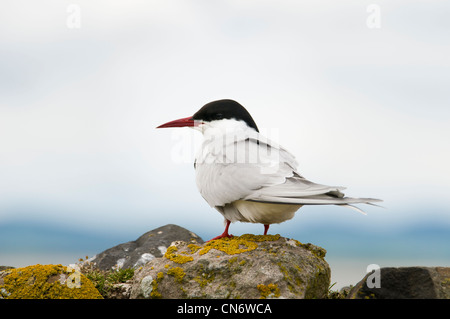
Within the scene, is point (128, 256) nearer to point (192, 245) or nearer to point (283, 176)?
point (192, 245)

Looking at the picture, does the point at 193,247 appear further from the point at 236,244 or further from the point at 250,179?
the point at 250,179

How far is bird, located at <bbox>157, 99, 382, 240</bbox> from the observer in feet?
16.4

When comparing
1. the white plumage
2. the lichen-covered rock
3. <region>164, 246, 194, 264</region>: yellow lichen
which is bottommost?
the lichen-covered rock

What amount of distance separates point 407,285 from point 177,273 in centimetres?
285

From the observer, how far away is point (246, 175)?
5.49 metres

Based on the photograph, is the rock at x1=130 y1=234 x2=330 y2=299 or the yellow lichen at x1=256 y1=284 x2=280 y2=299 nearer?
the yellow lichen at x1=256 y1=284 x2=280 y2=299

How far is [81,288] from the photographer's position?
5.78 meters

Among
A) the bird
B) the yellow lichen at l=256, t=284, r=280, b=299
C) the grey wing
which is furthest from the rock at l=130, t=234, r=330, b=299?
the grey wing

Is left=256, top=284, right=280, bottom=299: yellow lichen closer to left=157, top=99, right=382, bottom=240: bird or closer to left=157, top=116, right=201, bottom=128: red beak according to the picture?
left=157, top=99, right=382, bottom=240: bird

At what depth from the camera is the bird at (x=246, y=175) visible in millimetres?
4996

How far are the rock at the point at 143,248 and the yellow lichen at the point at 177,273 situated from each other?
3858mm

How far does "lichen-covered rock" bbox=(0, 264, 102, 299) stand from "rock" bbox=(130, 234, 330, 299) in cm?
73
